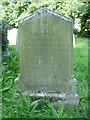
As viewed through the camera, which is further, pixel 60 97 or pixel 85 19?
pixel 85 19

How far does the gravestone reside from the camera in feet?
8.93

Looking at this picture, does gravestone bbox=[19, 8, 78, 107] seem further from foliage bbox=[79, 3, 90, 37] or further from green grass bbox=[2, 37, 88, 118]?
foliage bbox=[79, 3, 90, 37]

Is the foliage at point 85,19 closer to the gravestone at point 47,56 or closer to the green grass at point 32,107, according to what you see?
the green grass at point 32,107

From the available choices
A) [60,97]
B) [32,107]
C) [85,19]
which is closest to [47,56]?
[60,97]

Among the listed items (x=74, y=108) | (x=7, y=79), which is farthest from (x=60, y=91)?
(x=7, y=79)

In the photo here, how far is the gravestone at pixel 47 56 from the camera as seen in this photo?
8.93ft

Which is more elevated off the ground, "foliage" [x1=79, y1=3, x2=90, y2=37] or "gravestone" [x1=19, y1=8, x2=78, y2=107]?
"foliage" [x1=79, y1=3, x2=90, y2=37]

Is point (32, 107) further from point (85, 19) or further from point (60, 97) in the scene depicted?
point (85, 19)

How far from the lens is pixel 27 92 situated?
9.37 feet

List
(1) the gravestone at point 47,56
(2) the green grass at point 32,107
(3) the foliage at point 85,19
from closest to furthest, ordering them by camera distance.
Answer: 1. (2) the green grass at point 32,107
2. (1) the gravestone at point 47,56
3. (3) the foliage at point 85,19

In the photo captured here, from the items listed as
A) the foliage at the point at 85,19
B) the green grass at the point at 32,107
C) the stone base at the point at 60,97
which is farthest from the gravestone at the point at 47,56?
the foliage at the point at 85,19

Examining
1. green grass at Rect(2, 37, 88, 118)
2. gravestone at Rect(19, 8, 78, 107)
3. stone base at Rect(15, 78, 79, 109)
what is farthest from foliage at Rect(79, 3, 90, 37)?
stone base at Rect(15, 78, 79, 109)

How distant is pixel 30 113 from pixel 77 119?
59 cm

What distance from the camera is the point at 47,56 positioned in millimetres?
2809
